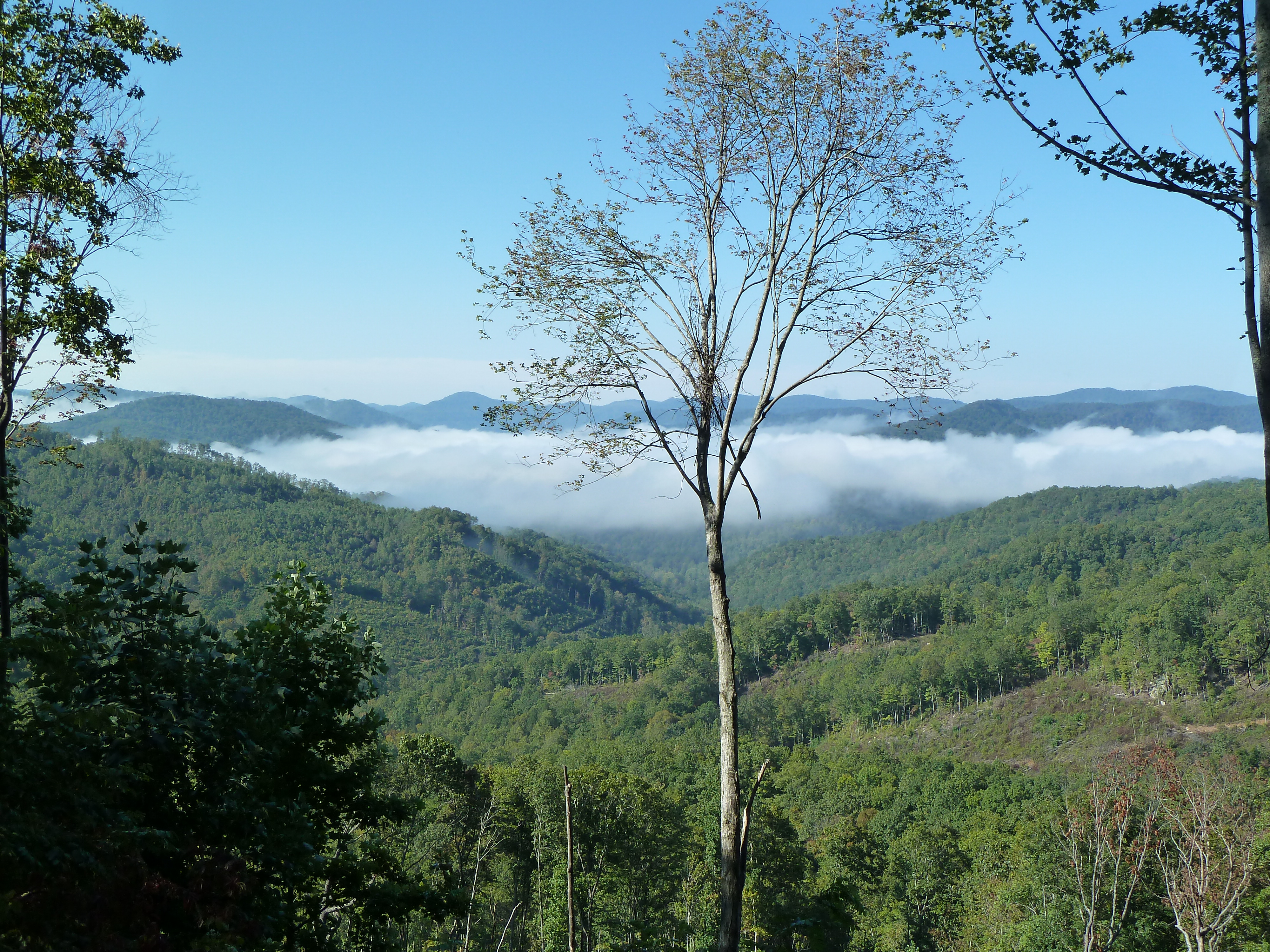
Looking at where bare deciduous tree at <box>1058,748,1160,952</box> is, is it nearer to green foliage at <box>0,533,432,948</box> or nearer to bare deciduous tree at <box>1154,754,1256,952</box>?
bare deciduous tree at <box>1154,754,1256,952</box>

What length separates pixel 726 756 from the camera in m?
6.32

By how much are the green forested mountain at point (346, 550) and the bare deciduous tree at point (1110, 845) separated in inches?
4149

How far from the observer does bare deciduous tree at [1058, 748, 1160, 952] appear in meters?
15.2

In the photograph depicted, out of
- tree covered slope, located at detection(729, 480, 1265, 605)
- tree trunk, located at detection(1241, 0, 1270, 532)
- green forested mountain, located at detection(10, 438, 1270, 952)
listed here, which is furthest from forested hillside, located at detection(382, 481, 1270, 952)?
tree trunk, located at detection(1241, 0, 1270, 532)

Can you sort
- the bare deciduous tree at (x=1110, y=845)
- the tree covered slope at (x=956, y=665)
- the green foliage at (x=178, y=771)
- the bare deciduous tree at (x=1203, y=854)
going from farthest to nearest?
the tree covered slope at (x=956, y=665)
the bare deciduous tree at (x=1110, y=845)
the bare deciduous tree at (x=1203, y=854)
the green foliage at (x=178, y=771)

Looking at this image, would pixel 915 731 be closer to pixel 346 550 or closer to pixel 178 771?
pixel 178 771

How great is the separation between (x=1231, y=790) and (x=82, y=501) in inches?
6114

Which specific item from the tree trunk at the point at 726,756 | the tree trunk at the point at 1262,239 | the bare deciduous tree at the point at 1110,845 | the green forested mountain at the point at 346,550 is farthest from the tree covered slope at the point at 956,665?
the tree trunk at the point at 1262,239

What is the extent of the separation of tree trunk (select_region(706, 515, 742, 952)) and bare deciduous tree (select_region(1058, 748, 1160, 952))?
11249mm

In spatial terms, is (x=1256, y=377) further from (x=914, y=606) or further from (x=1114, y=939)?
(x=914, y=606)

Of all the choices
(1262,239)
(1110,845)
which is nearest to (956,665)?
(1110,845)

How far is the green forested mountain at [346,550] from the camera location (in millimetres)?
132250

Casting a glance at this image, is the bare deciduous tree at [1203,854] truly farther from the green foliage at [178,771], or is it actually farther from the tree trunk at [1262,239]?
the green foliage at [178,771]

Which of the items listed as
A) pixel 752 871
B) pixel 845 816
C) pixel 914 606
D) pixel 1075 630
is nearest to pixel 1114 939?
pixel 752 871
